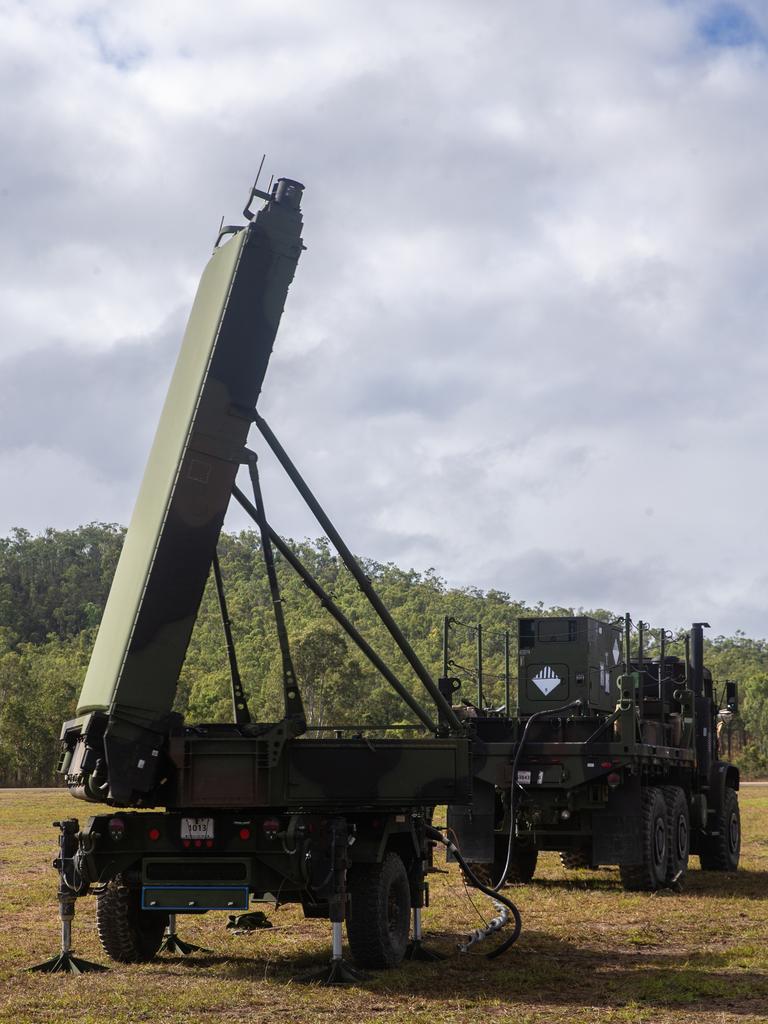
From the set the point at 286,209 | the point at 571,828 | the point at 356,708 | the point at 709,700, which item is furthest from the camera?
the point at 356,708

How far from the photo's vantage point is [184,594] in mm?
9641

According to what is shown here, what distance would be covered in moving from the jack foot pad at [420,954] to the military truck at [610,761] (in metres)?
2.47

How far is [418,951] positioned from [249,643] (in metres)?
76.6

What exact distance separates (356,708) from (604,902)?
163ft

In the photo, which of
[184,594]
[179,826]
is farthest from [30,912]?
[184,594]

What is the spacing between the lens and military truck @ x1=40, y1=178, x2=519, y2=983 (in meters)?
9.45

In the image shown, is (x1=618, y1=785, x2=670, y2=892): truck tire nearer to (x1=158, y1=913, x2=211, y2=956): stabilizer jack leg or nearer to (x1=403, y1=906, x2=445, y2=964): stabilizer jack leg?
(x1=403, y1=906, x2=445, y2=964): stabilizer jack leg

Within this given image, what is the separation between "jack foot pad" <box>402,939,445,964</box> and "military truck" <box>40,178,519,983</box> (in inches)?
0.9

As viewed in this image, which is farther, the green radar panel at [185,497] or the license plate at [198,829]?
the license plate at [198,829]

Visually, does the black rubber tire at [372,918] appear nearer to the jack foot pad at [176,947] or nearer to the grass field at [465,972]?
the grass field at [465,972]

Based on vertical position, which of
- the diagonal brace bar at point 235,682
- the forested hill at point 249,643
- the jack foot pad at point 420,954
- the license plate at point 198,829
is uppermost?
the forested hill at point 249,643

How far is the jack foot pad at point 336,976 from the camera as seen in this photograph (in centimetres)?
918

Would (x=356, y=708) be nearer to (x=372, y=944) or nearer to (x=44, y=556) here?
(x=372, y=944)

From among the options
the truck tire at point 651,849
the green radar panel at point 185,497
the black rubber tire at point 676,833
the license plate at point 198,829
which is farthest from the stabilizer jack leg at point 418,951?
the black rubber tire at point 676,833
